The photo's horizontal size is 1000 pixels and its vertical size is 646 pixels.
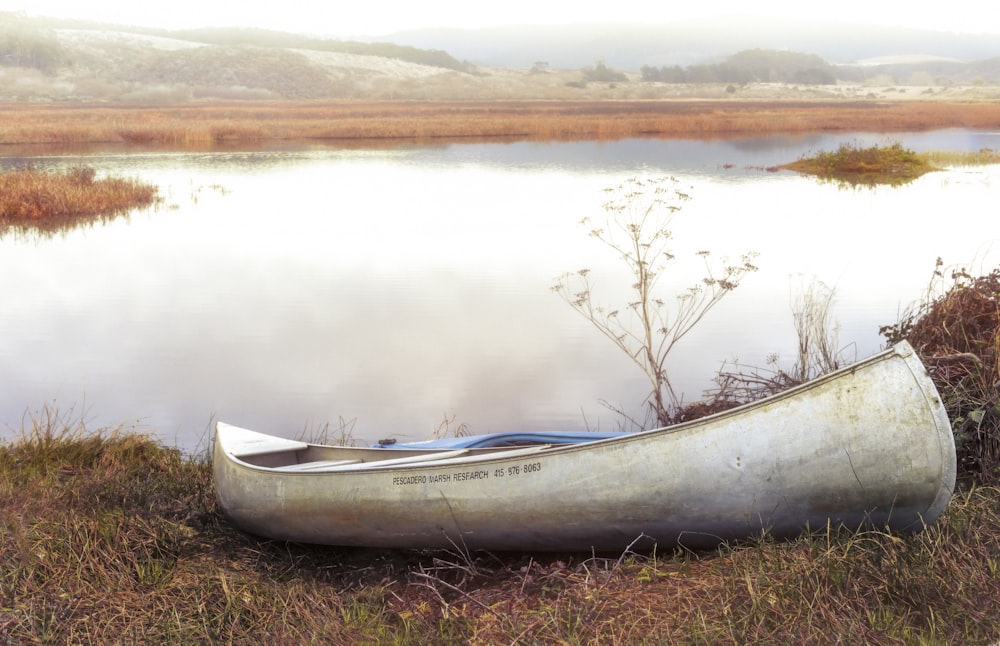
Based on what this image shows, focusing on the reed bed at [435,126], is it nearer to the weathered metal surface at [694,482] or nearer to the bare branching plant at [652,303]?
the bare branching plant at [652,303]

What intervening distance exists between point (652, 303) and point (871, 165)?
19.3m

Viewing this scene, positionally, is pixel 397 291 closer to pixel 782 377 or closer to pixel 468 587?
pixel 782 377

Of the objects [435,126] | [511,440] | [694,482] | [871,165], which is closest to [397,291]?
[511,440]

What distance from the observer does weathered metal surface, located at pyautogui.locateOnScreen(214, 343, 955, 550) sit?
16.8 feet

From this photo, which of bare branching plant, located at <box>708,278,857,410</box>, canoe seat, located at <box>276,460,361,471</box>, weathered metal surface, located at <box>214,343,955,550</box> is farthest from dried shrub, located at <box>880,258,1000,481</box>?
canoe seat, located at <box>276,460,361,471</box>

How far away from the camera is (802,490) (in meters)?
5.32

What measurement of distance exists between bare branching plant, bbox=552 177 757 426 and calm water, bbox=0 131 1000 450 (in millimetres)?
294

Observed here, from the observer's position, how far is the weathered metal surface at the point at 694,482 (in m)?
5.13

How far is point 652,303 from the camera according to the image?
14000 mm

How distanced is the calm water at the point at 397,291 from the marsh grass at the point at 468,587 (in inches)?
114

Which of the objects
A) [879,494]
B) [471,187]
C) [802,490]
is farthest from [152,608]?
[471,187]

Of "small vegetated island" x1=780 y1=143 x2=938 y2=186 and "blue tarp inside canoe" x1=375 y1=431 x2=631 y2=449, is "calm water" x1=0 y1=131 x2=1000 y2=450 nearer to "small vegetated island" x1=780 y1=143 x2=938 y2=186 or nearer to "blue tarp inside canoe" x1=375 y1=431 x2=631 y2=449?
"small vegetated island" x1=780 y1=143 x2=938 y2=186

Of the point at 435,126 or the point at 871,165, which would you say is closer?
the point at 871,165

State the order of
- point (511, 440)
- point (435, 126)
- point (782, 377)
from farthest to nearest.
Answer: point (435, 126), point (782, 377), point (511, 440)
